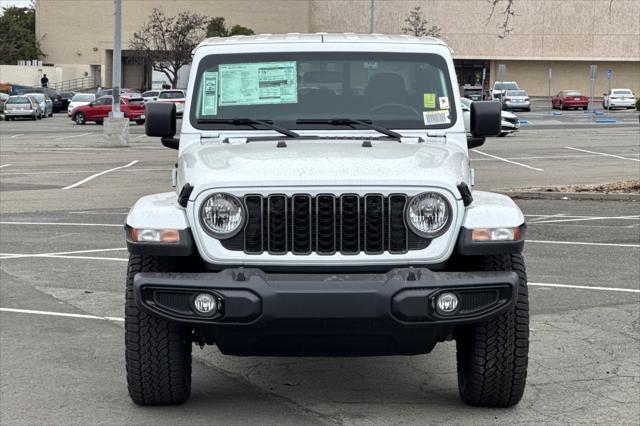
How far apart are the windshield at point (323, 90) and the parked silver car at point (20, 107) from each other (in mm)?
56173

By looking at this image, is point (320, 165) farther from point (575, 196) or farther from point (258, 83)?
point (575, 196)

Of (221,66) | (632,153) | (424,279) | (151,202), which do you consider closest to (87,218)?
(221,66)

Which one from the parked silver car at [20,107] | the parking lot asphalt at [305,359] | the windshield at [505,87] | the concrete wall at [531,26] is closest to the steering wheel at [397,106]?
the parking lot asphalt at [305,359]

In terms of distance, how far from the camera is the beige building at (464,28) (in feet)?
332

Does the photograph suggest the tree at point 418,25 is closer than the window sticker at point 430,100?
No

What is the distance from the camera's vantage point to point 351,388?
710cm

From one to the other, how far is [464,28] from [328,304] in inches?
3910

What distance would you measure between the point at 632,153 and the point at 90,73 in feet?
269

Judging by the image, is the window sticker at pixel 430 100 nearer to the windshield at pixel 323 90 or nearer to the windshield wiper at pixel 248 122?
the windshield at pixel 323 90

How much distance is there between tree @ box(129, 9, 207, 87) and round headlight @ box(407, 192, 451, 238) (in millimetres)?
74800

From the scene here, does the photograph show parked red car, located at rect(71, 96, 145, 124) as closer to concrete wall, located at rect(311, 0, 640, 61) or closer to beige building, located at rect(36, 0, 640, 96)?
concrete wall, located at rect(311, 0, 640, 61)

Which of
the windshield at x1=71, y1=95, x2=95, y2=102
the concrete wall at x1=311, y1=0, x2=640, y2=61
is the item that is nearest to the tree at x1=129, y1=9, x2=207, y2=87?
the windshield at x1=71, y1=95, x2=95, y2=102

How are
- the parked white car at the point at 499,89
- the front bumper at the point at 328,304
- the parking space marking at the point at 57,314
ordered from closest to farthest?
1. the front bumper at the point at 328,304
2. the parking space marking at the point at 57,314
3. the parked white car at the point at 499,89

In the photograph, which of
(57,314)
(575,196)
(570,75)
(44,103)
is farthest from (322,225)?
(570,75)
